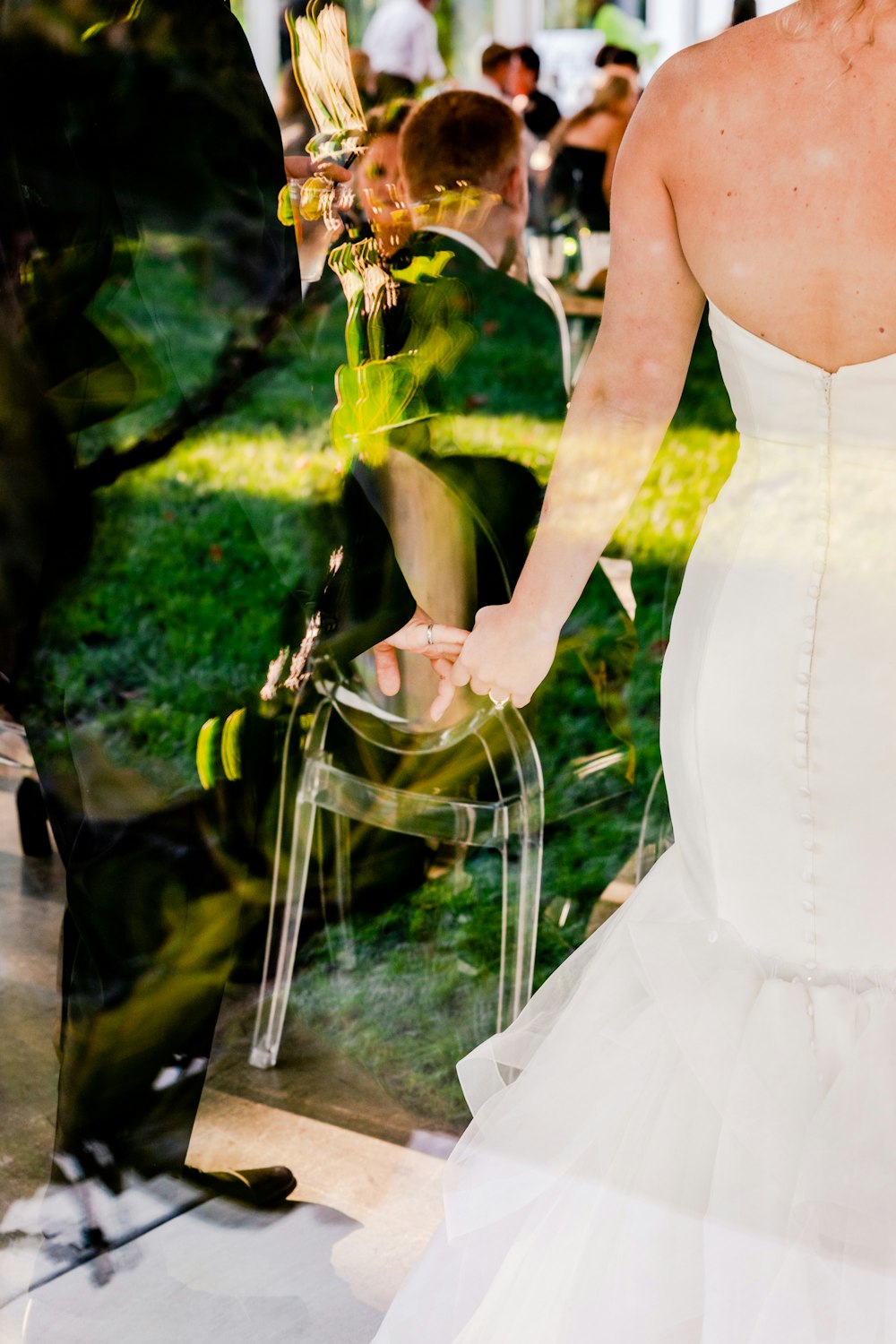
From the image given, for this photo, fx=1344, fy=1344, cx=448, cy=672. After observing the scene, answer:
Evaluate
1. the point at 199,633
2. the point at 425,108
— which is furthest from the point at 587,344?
the point at 199,633

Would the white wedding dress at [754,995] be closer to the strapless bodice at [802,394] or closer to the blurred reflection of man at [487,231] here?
the strapless bodice at [802,394]

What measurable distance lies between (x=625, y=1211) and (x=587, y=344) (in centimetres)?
94

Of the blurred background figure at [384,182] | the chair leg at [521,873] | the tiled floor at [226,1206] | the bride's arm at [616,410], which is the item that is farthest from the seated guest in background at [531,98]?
the tiled floor at [226,1206]

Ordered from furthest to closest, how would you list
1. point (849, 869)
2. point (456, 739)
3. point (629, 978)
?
1. point (456, 739)
2. point (629, 978)
3. point (849, 869)

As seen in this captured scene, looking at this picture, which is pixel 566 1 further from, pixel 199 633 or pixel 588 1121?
pixel 588 1121

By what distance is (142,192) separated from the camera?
1.55m

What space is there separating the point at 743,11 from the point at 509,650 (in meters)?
0.64

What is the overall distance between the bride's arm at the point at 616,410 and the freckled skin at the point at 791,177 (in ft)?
0.10

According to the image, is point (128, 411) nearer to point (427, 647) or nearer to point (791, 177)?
point (427, 647)

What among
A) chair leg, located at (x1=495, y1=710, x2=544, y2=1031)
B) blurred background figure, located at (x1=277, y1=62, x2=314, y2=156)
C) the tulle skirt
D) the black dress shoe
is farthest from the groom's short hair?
the black dress shoe

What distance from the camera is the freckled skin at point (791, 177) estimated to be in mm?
1000

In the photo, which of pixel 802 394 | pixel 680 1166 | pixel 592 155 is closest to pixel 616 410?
pixel 802 394

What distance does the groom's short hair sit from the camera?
1.49 m

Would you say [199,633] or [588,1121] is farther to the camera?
[199,633]
